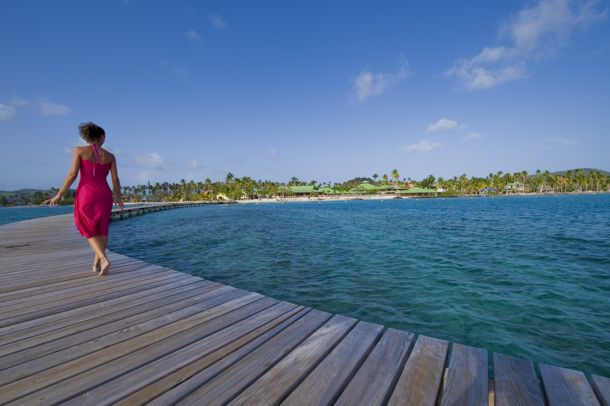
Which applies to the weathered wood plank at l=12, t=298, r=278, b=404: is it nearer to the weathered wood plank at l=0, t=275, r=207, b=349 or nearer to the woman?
the weathered wood plank at l=0, t=275, r=207, b=349

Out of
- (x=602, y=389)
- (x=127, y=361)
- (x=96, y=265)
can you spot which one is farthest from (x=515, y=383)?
(x=96, y=265)

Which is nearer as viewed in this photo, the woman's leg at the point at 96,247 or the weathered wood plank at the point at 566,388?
the weathered wood plank at the point at 566,388

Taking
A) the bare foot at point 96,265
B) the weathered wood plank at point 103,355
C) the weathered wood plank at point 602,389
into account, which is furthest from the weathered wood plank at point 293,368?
the bare foot at point 96,265

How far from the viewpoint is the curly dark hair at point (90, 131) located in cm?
413

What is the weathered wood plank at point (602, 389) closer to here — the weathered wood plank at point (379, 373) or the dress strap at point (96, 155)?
the weathered wood plank at point (379, 373)

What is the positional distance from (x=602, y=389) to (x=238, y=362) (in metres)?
2.58

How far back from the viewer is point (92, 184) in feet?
13.8

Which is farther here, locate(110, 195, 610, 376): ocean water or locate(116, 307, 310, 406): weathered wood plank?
locate(110, 195, 610, 376): ocean water

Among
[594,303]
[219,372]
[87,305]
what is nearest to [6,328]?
[87,305]

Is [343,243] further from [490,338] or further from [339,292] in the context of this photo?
[490,338]

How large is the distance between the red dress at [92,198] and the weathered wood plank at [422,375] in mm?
4702

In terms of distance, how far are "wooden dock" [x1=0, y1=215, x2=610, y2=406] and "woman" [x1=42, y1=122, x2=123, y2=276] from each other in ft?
3.93

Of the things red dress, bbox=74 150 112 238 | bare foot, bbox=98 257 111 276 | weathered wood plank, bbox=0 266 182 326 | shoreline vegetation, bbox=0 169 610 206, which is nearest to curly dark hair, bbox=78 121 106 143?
red dress, bbox=74 150 112 238

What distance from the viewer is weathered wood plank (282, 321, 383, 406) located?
1.74 meters
